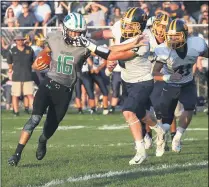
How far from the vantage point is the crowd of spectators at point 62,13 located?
60.8 ft

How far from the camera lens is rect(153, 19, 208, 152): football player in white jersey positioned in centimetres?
995

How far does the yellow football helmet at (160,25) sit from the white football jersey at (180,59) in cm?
27

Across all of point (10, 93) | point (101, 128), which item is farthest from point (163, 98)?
point (10, 93)

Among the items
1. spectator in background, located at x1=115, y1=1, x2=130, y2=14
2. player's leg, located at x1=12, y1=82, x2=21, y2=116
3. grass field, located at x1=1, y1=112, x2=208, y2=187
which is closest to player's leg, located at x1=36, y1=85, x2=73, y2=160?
grass field, located at x1=1, y1=112, x2=208, y2=187

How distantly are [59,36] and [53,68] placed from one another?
0.36 m

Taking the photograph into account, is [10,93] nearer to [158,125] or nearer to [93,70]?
[93,70]

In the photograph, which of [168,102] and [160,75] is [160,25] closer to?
[160,75]

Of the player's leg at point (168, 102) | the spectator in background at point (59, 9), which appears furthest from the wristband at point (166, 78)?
the spectator in background at point (59, 9)

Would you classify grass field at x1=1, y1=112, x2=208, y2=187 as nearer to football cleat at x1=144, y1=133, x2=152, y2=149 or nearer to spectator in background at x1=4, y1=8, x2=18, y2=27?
football cleat at x1=144, y1=133, x2=152, y2=149

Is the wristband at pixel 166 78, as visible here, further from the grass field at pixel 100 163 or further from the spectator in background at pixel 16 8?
the spectator in background at pixel 16 8

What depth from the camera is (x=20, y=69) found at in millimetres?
16859

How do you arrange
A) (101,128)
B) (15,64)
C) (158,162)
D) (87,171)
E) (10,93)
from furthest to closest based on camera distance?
(10,93)
(15,64)
(101,128)
(158,162)
(87,171)

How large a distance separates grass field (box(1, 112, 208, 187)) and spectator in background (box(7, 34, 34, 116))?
3.19m

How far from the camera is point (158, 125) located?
399 inches
